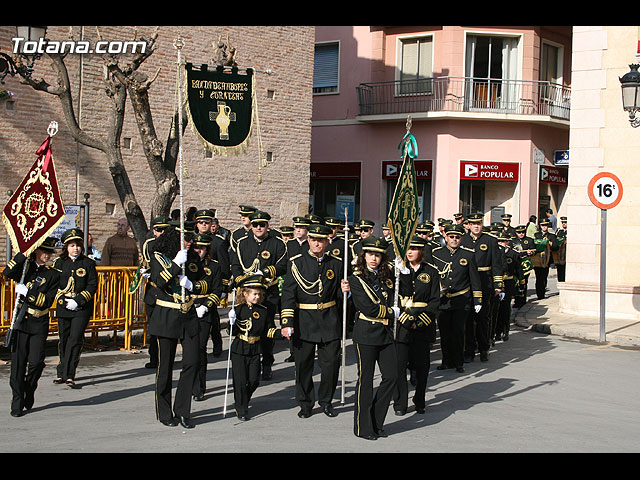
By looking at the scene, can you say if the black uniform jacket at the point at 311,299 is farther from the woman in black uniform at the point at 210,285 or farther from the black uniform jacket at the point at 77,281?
the black uniform jacket at the point at 77,281

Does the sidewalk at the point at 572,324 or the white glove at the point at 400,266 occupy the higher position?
the white glove at the point at 400,266

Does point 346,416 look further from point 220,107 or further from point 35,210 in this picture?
point 220,107

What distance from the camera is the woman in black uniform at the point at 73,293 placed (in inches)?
411

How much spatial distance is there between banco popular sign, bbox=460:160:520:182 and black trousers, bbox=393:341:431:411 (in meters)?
20.4

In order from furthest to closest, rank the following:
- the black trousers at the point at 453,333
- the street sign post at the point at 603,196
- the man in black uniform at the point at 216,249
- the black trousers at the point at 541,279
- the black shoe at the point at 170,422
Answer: the black trousers at the point at 541,279
the street sign post at the point at 603,196
the man in black uniform at the point at 216,249
the black trousers at the point at 453,333
the black shoe at the point at 170,422

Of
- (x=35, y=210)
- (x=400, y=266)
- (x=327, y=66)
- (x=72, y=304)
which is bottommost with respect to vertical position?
(x=72, y=304)

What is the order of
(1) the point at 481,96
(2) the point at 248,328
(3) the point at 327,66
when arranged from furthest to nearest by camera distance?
(3) the point at 327,66 < (1) the point at 481,96 < (2) the point at 248,328

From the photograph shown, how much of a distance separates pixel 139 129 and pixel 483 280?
612 centimetres

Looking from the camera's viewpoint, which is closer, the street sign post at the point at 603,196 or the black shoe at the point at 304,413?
the black shoe at the point at 304,413

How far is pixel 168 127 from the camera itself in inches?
821

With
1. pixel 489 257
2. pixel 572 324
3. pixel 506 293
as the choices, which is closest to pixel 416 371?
pixel 489 257

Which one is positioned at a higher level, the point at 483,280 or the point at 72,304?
the point at 483,280

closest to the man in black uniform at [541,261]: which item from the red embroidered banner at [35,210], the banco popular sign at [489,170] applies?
the banco popular sign at [489,170]

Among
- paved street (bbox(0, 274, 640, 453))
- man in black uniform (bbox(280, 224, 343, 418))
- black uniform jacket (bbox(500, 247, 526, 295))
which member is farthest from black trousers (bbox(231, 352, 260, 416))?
black uniform jacket (bbox(500, 247, 526, 295))
